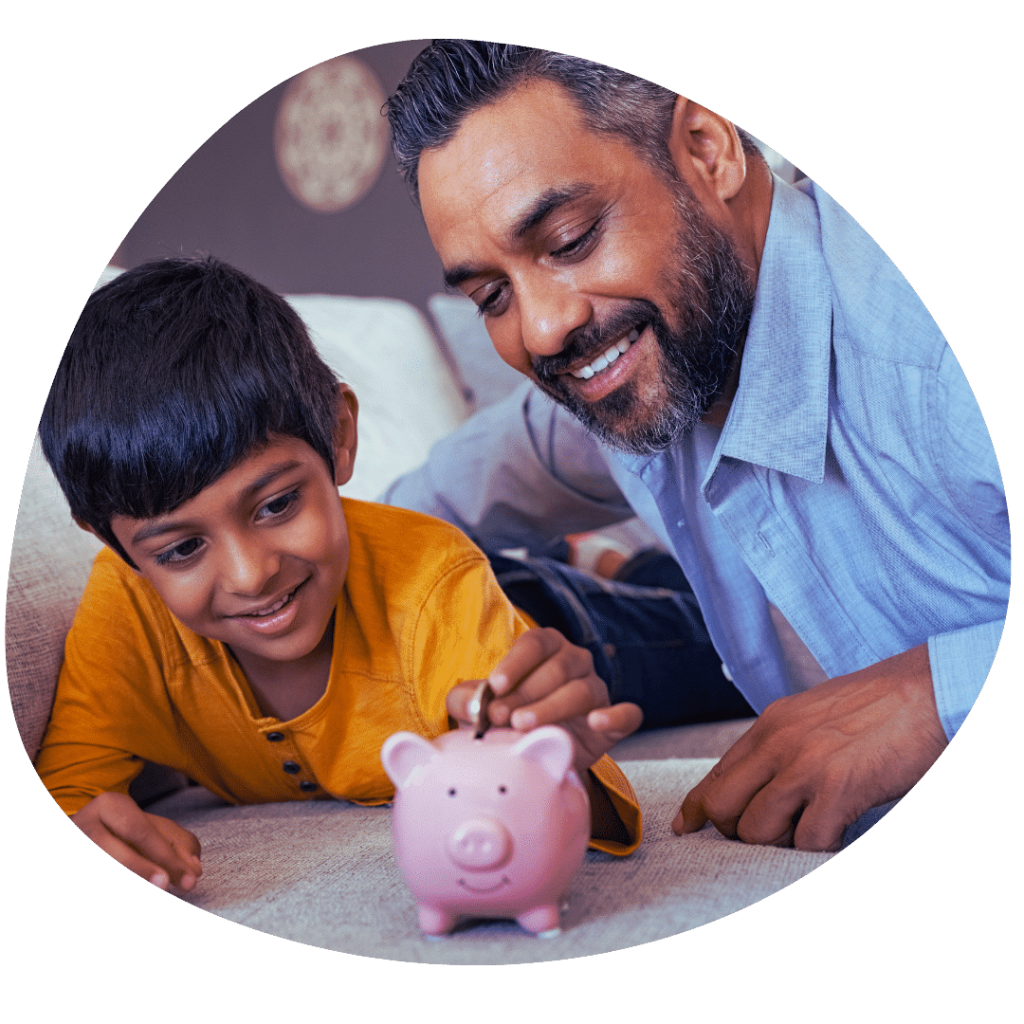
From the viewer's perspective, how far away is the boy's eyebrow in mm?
640

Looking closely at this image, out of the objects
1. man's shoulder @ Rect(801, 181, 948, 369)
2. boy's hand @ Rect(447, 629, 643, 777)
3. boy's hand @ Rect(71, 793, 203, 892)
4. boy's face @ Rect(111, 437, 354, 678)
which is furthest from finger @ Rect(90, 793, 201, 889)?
man's shoulder @ Rect(801, 181, 948, 369)

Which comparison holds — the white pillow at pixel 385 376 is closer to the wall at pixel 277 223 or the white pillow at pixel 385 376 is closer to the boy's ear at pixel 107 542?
the wall at pixel 277 223

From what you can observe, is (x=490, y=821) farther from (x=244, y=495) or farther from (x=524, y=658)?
(x=244, y=495)

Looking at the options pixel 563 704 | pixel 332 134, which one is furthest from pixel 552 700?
pixel 332 134

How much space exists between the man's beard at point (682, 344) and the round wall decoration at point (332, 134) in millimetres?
233

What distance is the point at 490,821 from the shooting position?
20.6 inches

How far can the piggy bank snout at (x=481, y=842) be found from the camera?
52 cm

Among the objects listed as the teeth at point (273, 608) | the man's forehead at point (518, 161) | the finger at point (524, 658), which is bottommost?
the finger at point (524, 658)

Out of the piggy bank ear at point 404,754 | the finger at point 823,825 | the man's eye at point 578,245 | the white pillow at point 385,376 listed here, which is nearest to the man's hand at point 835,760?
the finger at point 823,825

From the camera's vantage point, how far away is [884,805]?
2.32ft

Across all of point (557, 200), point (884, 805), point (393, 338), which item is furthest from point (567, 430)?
point (884, 805)

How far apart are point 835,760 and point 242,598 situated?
1.32ft

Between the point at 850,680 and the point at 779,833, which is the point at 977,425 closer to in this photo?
the point at 850,680

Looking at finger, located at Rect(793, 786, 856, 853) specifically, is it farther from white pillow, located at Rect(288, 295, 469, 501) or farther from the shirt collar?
white pillow, located at Rect(288, 295, 469, 501)
